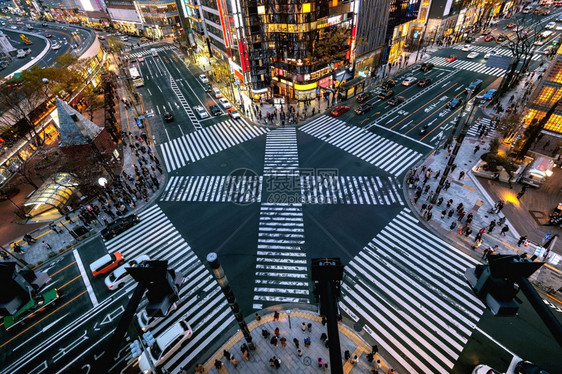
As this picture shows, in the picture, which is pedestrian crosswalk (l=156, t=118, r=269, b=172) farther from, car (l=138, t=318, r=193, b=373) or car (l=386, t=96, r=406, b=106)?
car (l=138, t=318, r=193, b=373)

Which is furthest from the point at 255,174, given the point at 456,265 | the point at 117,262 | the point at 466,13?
the point at 466,13

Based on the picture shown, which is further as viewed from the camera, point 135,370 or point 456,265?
point 456,265

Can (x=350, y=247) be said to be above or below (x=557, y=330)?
below

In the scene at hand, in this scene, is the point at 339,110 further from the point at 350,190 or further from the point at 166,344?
the point at 166,344

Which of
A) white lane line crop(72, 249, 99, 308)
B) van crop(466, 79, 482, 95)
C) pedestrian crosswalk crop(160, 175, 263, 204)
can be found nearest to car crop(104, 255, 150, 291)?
white lane line crop(72, 249, 99, 308)

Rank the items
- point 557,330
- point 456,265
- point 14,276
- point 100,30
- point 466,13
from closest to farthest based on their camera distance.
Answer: point 557,330 < point 14,276 < point 456,265 < point 466,13 < point 100,30

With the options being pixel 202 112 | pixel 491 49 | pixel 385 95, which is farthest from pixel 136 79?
pixel 491 49

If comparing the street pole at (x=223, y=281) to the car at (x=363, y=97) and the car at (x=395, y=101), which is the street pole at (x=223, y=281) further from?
the car at (x=395, y=101)

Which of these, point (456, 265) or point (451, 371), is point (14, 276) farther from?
point (456, 265)
